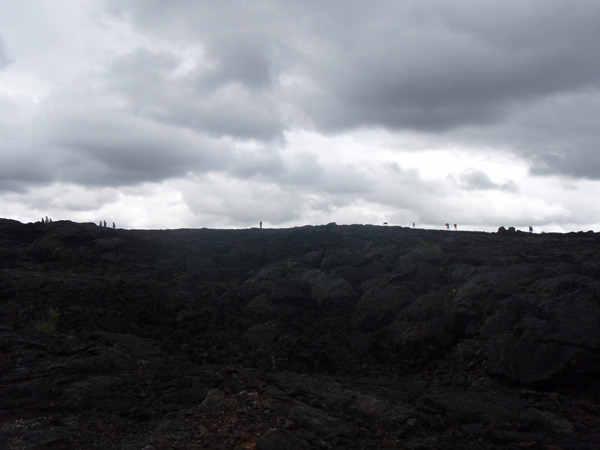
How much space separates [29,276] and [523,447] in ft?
42.7

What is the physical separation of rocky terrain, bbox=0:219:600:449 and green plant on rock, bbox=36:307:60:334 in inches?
2.1

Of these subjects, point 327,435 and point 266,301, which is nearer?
point 327,435

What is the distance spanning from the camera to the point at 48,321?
1142 centimetres

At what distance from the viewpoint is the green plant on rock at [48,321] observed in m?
11.0

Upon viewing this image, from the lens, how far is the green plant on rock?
1103 centimetres

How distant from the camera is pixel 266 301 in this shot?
13.9 m

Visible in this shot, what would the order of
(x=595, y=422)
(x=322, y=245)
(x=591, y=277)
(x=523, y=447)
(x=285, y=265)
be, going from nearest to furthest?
(x=523, y=447)
(x=595, y=422)
(x=591, y=277)
(x=285, y=265)
(x=322, y=245)

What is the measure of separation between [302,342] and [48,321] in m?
6.01

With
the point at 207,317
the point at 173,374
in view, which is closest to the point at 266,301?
the point at 207,317

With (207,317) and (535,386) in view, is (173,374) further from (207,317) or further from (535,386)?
A: (535,386)

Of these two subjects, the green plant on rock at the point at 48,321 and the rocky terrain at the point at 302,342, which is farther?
the green plant on rock at the point at 48,321

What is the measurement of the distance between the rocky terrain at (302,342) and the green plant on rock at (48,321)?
0.05 metres

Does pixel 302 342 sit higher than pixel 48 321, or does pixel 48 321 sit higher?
pixel 48 321

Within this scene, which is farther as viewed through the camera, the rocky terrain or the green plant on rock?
the green plant on rock
